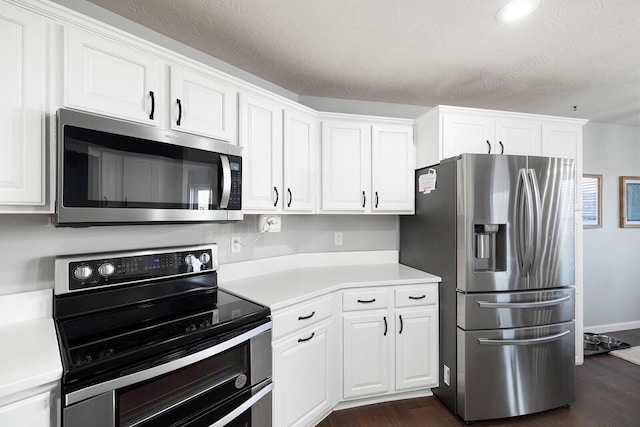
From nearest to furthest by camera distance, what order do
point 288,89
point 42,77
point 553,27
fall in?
point 42,77, point 553,27, point 288,89

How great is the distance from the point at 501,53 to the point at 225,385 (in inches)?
101

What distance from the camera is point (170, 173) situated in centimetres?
144

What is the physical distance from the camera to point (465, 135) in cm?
240

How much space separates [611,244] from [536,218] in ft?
8.56

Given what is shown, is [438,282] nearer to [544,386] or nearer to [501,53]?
[544,386]

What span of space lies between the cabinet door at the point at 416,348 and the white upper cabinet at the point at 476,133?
119 centimetres

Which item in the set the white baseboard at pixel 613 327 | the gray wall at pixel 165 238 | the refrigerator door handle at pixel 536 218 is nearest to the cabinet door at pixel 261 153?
the gray wall at pixel 165 238

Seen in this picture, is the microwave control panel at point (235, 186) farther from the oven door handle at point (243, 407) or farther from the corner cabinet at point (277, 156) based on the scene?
the oven door handle at point (243, 407)

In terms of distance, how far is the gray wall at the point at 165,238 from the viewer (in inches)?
51.6

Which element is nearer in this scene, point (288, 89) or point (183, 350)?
point (183, 350)

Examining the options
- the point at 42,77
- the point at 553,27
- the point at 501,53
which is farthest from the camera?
the point at 501,53

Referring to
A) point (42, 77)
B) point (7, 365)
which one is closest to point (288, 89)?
point (42, 77)

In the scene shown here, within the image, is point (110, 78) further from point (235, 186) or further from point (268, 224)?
point (268, 224)

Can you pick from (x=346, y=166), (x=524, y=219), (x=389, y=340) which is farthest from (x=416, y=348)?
(x=346, y=166)
